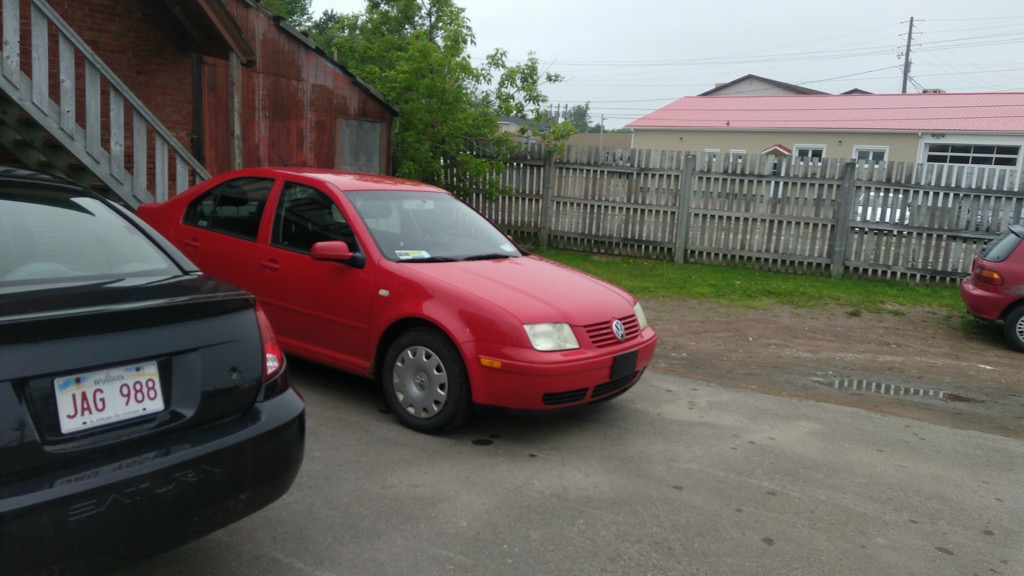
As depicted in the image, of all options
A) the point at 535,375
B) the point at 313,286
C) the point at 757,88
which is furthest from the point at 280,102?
the point at 757,88

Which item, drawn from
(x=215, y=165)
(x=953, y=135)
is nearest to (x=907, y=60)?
(x=953, y=135)

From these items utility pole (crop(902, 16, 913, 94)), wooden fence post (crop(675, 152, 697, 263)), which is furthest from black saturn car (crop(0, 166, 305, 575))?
utility pole (crop(902, 16, 913, 94))

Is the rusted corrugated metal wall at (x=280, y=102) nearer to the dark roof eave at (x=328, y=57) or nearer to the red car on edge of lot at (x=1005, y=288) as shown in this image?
the dark roof eave at (x=328, y=57)

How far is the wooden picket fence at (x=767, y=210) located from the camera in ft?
36.4

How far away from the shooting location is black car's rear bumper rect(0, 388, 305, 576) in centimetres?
215

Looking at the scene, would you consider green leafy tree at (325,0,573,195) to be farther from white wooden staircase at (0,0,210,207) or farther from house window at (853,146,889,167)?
house window at (853,146,889,167)

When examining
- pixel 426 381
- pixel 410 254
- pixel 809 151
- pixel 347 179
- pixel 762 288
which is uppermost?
pixel 809 151

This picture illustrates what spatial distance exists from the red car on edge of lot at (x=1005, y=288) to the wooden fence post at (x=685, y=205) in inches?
189

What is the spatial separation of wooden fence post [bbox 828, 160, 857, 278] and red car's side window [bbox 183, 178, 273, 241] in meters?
9.15

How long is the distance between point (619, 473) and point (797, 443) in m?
1.49

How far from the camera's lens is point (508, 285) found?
15.7 ft

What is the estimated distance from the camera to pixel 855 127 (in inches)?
1078

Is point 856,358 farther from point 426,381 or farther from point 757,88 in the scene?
point 757,88

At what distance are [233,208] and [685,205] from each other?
8354 mm
